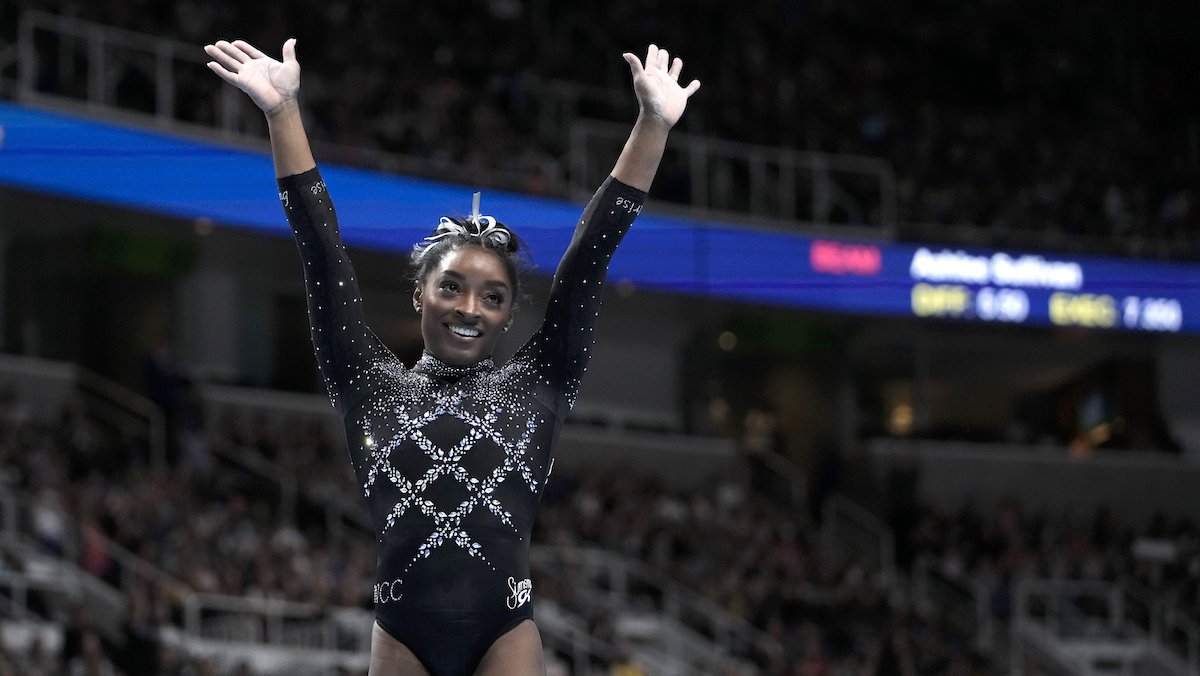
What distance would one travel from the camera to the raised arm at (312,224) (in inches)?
138

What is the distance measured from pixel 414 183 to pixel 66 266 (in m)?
4.88

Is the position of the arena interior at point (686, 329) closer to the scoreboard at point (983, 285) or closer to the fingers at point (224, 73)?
the scoreboard at point (983, 285)

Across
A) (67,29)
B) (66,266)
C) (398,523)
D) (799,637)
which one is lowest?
(799,637)

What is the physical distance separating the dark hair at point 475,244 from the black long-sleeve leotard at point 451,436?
0.37 ft

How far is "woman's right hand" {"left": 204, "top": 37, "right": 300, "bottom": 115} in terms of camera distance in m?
3.46

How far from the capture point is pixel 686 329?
22734 millimetres

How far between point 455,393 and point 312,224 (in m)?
0.50

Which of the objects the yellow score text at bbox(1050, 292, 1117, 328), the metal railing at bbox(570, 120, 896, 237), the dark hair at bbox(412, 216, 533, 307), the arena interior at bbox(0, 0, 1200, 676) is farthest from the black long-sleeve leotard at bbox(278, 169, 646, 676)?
the yellow score text at bbox(1050, 292, 1117, 328)

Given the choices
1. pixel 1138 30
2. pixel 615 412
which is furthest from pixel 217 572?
pixel 1138 30

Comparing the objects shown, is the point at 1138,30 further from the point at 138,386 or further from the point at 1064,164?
the point at 138,386

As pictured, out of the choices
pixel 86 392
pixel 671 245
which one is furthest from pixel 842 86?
pixel 86 392

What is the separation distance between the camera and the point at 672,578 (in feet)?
55.6

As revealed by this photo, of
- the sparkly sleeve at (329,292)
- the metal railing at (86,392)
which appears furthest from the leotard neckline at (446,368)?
the metal railing at (86,392)

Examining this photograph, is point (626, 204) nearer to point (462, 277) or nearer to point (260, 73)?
point (462, 277)
